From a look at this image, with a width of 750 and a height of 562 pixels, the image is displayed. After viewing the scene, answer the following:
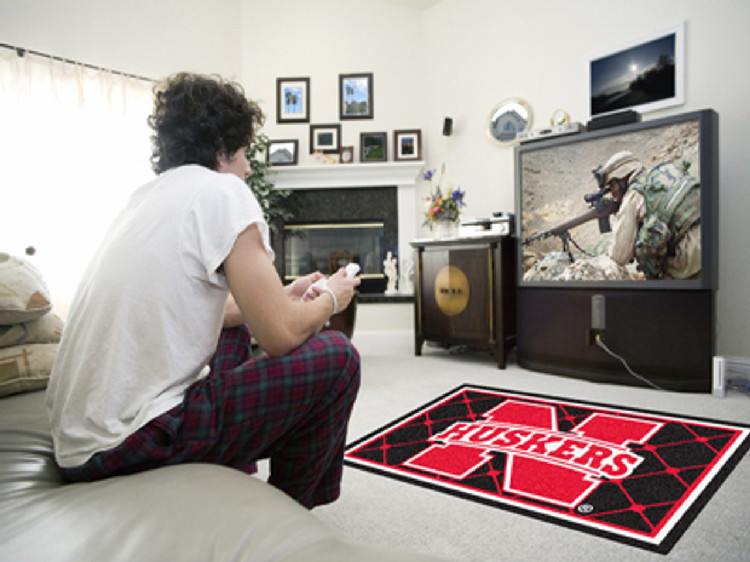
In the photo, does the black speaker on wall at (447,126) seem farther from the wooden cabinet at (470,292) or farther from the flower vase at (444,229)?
the wooden cabinet at (470,292)

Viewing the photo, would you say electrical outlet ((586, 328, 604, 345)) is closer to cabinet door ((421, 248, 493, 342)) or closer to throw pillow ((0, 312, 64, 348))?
cabinet door ((421, 248, 493, 342))

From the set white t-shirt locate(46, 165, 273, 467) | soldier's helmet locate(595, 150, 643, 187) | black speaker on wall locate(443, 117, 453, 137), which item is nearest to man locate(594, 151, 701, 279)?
soldier's helmet locate(595, 150, 643, 187)

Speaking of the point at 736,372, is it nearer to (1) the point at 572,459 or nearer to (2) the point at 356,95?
(1) the point at 572,459

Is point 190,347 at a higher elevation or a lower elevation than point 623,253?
lower

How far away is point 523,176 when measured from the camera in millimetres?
3109

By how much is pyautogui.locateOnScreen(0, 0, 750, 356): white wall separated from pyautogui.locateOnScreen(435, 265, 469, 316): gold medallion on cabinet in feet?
2.84

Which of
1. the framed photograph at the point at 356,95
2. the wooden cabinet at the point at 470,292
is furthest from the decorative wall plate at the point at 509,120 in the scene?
the framed photograph at the point at 356,95

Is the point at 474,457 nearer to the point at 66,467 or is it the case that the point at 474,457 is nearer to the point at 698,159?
the point at 66,467

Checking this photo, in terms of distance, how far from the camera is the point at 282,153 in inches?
181

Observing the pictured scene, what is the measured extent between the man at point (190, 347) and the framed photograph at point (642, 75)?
2873 millimetres

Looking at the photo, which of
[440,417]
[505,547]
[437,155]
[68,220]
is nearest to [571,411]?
[440,417]

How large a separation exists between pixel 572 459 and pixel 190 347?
138 cm

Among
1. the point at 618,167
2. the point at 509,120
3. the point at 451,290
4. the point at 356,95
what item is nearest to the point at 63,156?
the point at 356,95

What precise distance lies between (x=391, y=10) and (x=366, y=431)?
12.7 feet
